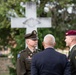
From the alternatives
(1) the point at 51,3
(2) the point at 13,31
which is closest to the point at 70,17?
(1) the point at 51,3

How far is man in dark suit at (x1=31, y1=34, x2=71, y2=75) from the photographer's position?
16.3 feet

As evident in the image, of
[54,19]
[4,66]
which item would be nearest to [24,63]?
[4,66]

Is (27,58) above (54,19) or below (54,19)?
above

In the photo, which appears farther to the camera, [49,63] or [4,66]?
[4,66]

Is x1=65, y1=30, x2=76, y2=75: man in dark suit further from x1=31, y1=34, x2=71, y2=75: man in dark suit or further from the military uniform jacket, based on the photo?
the military uniform jacket

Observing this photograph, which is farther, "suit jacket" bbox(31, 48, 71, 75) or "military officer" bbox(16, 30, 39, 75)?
"military officer" bbox(16, 30, 39, 75)

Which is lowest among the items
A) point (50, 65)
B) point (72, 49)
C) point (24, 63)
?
point (24, 63)

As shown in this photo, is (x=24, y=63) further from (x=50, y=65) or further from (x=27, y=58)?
(x=50, y=65)

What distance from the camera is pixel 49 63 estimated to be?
4.96 m

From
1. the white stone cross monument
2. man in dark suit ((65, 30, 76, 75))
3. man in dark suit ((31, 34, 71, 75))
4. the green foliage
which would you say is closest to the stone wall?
the green foliage

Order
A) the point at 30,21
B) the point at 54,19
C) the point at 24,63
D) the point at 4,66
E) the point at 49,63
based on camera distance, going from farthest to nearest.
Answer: the point at 54,19
the point at 4,66
the point at 30,21
the point at 24,63
the point at 49,63

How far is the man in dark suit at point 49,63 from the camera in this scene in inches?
195

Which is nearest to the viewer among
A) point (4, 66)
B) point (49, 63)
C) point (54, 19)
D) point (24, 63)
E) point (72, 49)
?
point (49, 63)

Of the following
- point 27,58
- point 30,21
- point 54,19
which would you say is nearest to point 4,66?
point 54,19
